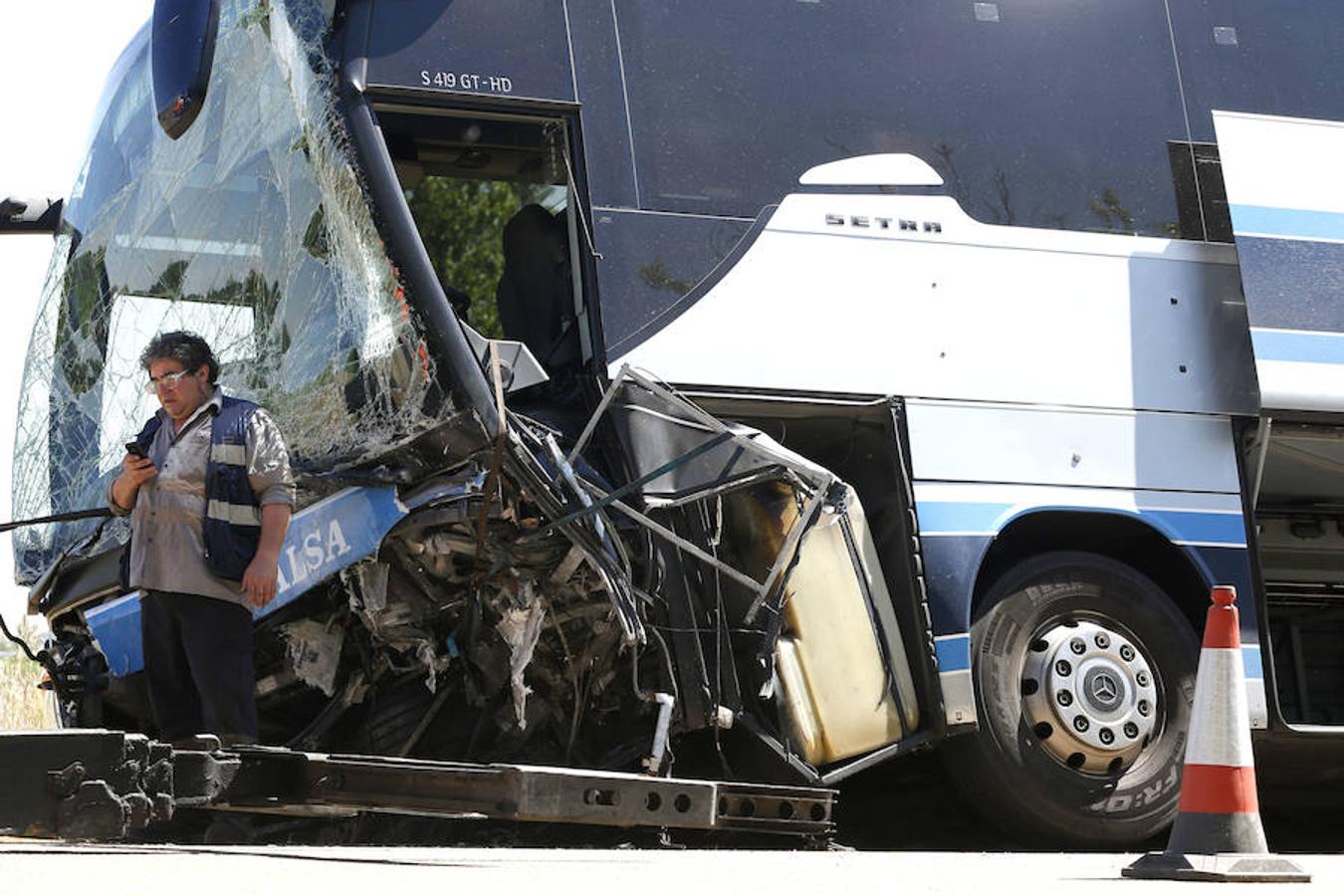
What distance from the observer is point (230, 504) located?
6.06 meters

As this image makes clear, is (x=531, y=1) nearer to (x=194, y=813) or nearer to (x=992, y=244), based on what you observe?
(x=992, y=244)

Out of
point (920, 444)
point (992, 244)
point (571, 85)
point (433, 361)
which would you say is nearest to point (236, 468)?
point (433, 361)

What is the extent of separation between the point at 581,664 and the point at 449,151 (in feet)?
5.94

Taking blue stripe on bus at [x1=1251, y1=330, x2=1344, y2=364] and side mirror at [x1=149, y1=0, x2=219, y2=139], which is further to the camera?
blue stripe on bus at [x1=1251, y1=330, x2=1344, y2=364]

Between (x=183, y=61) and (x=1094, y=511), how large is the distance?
3.58 metres

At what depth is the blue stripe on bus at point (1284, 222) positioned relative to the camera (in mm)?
7711

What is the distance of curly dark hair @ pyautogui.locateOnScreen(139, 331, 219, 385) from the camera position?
243 inches

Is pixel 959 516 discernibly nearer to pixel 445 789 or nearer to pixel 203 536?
pixel 445 789

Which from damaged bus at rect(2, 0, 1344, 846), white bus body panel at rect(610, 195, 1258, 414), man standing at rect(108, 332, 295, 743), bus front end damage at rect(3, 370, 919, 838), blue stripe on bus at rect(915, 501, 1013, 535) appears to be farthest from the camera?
blue stripe on bus at rect(915, 501, 1013, 535)

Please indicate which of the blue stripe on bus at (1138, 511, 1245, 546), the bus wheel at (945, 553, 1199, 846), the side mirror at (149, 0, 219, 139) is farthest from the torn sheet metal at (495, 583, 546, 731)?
the blue stripe on bus at (1138, 511, 1245, 546)

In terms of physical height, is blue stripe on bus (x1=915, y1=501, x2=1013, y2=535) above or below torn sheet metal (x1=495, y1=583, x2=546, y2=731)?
above

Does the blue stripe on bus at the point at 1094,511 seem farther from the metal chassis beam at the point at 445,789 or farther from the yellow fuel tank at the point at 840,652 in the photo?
the metal chassis beam at the point at 445,789

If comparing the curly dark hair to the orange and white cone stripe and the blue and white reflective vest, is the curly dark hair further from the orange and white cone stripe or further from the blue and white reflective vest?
the orange and white cone stripe

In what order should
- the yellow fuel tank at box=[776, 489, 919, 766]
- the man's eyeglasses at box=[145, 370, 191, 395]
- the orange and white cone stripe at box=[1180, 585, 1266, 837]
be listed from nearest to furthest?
the orange and white cone stripe at box=[1180, 585, 1266, 837] < the man's eyeglasses at box=[145, 370, 191, 395] < the yellow fuel tank at box=[776, 489, 919, 766]
